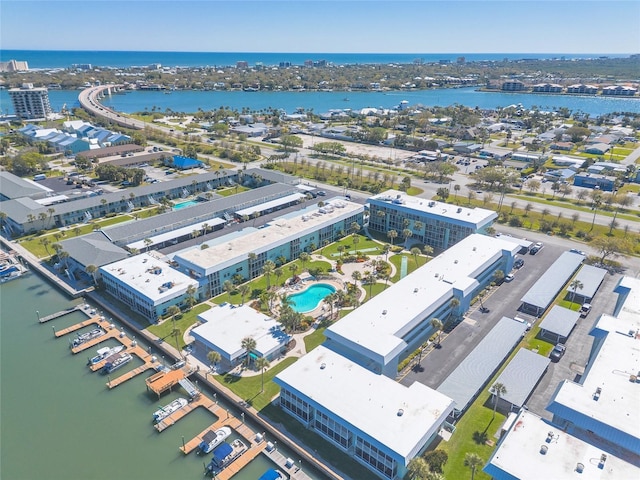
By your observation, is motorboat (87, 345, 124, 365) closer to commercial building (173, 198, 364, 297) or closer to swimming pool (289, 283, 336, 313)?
commercial building (173, 198, 364, 297)

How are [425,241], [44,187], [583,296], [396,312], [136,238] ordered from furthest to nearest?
[44,187] < [425,241] < [136,238] < [583,296] < [396,312]

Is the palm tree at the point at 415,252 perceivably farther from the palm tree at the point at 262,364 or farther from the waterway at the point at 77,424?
the waterway at the point at 77,424

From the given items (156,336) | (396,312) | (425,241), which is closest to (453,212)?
(425,241)

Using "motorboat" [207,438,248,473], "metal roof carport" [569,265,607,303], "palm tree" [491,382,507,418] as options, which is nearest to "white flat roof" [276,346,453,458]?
"palm tree" [491,382,507,418]

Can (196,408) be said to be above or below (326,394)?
below

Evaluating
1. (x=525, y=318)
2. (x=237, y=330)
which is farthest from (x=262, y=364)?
(x=525, y=318)

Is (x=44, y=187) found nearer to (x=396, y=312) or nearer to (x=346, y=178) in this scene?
(x=346, y=178)

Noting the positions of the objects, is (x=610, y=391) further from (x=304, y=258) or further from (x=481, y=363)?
(x=304, y=258)
